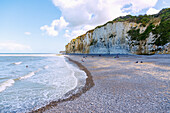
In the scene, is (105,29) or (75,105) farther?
(105,29)

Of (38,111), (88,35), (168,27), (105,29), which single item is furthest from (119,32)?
(38,111)

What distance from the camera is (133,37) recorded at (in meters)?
44.8

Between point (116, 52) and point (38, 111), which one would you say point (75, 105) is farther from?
point (116, 52)

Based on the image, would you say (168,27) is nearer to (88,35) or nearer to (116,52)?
(116,52)

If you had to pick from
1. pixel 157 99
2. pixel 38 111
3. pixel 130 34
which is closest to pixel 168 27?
pixel 130 34

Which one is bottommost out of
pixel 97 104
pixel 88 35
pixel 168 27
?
pixel 97 104

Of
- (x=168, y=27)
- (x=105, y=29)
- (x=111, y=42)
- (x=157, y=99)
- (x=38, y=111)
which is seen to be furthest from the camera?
(x=105, y=29)

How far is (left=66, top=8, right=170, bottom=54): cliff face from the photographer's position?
34.9m

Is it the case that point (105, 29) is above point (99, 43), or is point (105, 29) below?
above

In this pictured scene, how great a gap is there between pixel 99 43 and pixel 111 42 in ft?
34.2

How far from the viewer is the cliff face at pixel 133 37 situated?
115ft

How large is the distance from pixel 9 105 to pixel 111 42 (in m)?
55.8

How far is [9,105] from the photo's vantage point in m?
5.47

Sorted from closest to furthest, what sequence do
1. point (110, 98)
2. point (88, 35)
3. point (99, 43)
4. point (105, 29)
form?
point (110, 98) < point (105, 29) < point (99, 43) < point (88, 35)
